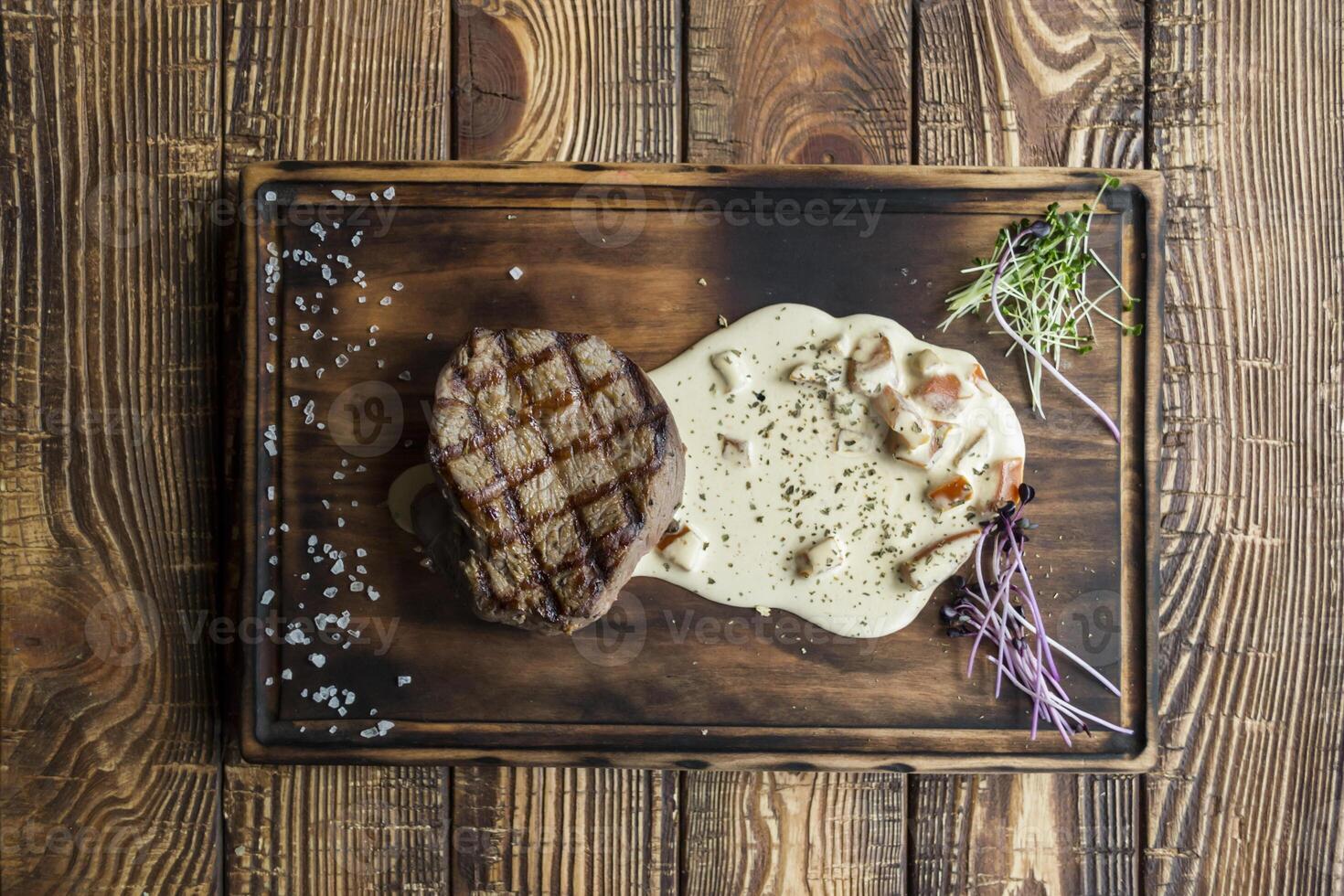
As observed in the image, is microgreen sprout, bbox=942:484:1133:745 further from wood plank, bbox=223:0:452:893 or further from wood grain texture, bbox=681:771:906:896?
wood plank, bbox=223:0:452:893

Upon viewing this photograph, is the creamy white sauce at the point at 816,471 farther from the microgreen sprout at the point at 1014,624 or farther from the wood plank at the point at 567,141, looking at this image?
the wood plank at the point at 567,141

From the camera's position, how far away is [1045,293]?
2283 mm

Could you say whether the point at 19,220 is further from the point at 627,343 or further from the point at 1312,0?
the point at 1312,0

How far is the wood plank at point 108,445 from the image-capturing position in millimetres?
2344

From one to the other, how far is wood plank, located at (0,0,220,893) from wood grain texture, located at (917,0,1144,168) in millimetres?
1991

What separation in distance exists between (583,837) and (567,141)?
1.91 meters

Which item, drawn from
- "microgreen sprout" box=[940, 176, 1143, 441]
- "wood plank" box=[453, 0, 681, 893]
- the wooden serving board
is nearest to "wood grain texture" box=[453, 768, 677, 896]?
"wood plank" box=[453, 0, 681, 893]

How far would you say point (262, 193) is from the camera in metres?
2.29

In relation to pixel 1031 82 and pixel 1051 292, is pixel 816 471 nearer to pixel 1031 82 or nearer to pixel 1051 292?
pixel 1051 292

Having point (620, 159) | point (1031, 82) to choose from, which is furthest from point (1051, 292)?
point (620, 159)

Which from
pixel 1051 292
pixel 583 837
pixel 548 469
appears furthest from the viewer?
pixel 583 837

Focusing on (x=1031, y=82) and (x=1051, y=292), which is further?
(x=1031, y=82)

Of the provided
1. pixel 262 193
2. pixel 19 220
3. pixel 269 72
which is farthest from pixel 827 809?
pixel 19 220

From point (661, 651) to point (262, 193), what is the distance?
63.0 inches
